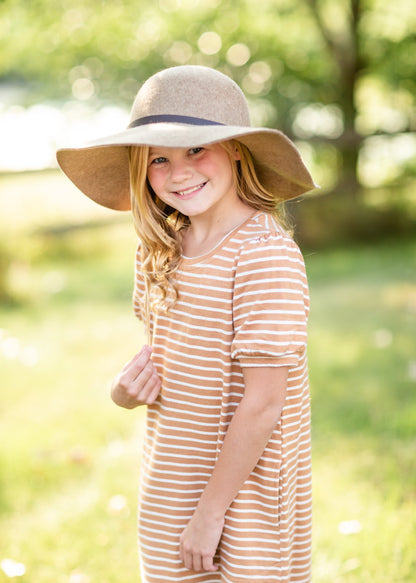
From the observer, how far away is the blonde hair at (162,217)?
161 centimetres

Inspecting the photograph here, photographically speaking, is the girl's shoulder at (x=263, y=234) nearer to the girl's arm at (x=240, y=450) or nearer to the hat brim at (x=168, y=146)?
the hat brim at (x=168, y=146)

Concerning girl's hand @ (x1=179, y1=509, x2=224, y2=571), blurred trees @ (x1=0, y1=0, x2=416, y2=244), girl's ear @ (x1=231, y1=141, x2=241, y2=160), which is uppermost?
blurred trees @ (x1=0, y1=0, x2=416, y2=244)

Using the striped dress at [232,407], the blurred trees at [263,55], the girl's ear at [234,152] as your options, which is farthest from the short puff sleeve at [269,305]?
the blurred trees at [263,55]

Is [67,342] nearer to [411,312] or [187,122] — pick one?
[411,312]

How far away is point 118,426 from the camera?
3.41m

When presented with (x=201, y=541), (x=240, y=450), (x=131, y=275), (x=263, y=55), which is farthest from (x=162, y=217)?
(x=263, y=55)

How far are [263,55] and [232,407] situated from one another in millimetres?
7538

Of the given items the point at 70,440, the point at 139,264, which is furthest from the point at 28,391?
the point at 139,264

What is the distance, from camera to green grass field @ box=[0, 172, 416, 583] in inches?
93.9

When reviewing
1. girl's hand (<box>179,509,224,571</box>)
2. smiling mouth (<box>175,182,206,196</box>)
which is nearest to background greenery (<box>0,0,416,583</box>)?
smiling mouth (<box>175,182,206,196</box>)

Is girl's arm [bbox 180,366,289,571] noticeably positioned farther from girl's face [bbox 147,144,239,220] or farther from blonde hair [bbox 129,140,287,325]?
girl's face [bbox 147,144,239,220]

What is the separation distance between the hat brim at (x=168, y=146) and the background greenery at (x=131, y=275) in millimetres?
425

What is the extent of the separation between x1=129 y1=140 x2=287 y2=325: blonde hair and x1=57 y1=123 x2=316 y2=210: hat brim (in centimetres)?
4

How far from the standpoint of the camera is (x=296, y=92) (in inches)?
329
